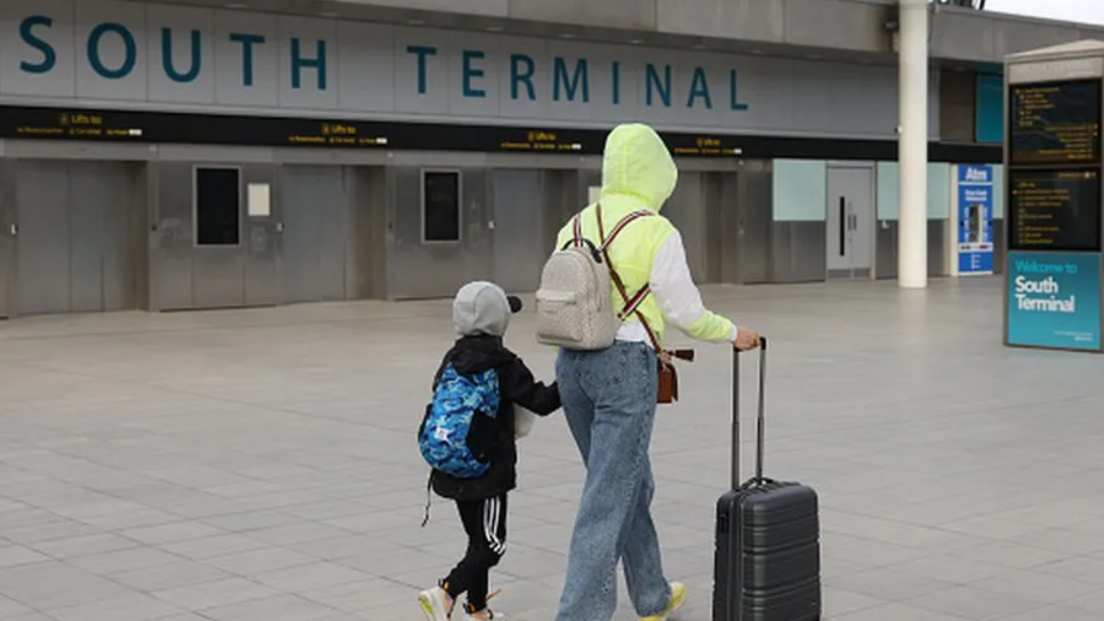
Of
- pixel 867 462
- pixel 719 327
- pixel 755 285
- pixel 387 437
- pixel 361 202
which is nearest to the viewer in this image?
pixel 719 327

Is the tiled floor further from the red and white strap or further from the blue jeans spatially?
the red and white strap

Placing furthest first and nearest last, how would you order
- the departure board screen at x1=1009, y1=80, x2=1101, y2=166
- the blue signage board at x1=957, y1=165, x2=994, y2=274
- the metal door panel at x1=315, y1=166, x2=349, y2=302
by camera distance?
the blue signage board at x1=957, y1=165, x2=994, y2=274, the metal door panel at x1=315, y1=166, x2=349, y2=302, the departure board screen at x1=1009, y1=80, x2=1101, y2=166

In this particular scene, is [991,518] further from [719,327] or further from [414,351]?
[414,351]

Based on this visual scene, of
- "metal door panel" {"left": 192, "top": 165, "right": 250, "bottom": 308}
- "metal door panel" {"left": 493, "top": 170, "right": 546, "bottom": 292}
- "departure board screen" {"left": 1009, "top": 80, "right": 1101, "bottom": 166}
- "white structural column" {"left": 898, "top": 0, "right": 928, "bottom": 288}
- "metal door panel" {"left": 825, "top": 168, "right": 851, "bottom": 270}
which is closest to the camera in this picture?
"departure board screen" {"left": 1009, "top": 80, "right": 1101, "bottom": 166}

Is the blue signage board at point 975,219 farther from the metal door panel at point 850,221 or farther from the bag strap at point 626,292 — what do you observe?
the bag strap at point 626,292

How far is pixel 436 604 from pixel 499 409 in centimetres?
73

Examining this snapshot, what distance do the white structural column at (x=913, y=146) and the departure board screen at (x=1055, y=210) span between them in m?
11.1

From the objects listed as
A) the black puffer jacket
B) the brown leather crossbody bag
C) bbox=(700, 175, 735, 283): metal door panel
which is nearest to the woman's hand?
the brown leather crossbody bag

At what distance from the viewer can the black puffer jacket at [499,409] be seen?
17.7 ft

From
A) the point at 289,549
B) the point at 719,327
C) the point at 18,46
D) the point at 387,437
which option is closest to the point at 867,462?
the point at 387,437

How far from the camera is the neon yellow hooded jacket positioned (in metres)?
5.15

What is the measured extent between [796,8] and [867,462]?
734 inches

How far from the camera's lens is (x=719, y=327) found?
16.9ft

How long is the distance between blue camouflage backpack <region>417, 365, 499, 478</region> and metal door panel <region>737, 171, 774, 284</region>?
23.9m
